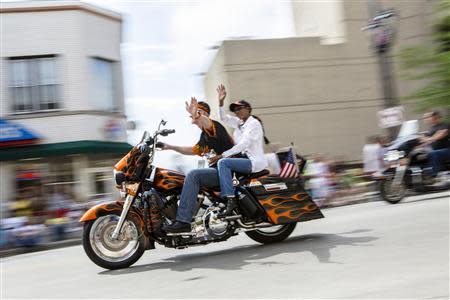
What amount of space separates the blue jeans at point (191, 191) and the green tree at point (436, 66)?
117 inches

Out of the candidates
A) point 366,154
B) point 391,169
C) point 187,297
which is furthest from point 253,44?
point 187,297

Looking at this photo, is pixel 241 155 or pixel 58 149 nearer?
pixel 241 155

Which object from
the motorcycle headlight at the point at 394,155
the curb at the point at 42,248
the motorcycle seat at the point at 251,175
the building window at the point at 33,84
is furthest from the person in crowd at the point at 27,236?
the building window at the point at 33,84

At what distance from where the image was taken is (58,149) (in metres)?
19.8

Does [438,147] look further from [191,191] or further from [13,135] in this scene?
[13,135]

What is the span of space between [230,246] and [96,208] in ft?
6.19

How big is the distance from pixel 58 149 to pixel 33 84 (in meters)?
2.58

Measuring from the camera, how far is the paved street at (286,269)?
480cm

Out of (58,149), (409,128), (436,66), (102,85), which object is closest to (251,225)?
(436,66)

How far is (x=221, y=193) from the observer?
252 inches

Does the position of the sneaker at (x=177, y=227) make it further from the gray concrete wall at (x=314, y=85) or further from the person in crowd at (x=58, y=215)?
the gray concrete wall at (x=314, y=85)

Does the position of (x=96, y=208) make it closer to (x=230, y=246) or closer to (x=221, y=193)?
(x=221, y=193)

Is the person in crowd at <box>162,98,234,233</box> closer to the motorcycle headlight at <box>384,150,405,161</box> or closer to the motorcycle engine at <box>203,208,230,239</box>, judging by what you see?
the motorcycle engine at <box>203,208,230,239</box>

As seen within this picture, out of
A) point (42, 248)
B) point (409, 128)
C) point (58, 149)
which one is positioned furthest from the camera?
point (58, 149)
